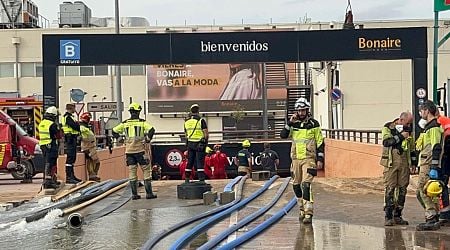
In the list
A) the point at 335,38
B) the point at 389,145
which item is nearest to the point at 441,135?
the point at 389,145

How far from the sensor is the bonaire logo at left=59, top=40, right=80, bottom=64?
1978 centimetres

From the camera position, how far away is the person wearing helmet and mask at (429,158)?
10.0 meters

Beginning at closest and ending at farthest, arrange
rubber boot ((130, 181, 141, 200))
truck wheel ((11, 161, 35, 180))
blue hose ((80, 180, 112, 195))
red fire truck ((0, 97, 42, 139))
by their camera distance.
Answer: rubber boot ((130, 181, 141, 200)) → blue hose ((80, 180, 112, 195)) → truck wheel ((11, 161, 35, 180)) → red fire truck ((0, 97, 42, 139))

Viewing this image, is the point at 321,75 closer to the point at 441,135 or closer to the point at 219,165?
the point at 219,165

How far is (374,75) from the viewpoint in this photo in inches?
1586

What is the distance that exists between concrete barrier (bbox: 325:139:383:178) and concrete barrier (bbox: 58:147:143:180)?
7685 mm

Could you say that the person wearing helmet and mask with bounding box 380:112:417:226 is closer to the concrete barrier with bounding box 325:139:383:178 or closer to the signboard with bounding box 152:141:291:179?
the concrete barrier with bounding box 325:139:383:178

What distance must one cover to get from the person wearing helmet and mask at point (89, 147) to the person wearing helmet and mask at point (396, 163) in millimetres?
8722

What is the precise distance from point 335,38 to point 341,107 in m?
21.1

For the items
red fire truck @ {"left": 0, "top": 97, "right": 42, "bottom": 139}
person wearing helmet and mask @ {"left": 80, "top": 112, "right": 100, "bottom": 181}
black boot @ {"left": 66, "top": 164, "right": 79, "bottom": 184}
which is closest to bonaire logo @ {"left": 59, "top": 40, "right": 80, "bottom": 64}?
person wearing helmet and mask @ {"left": 80, "top": 112, "right": 100, "bottom": 181}

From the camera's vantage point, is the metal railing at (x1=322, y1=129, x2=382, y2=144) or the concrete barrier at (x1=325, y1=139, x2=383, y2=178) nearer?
the concrete barrier at (x1=325, y1=139, x2=383, y2=178)

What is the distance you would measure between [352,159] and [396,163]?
44.4 ft

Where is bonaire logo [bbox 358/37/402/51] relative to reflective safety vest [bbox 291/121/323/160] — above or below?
above

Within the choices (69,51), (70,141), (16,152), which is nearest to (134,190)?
(70,141)
